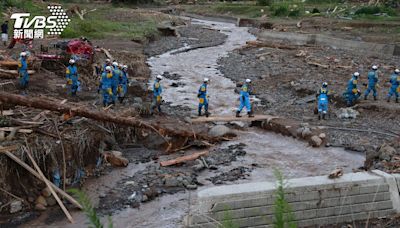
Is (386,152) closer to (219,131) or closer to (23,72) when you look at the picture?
(219,131)

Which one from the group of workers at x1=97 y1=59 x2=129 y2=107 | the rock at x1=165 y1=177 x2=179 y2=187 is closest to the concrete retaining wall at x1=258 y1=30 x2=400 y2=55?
the group of workers at x1=97 y1=59 x2=129 y2=107

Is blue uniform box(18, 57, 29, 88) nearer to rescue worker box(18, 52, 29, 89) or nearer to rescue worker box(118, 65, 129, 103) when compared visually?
rescue worker box(18, 52, 29, 89)

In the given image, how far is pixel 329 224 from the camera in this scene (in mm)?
A: 9148

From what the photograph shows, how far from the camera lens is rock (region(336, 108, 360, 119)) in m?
18.6

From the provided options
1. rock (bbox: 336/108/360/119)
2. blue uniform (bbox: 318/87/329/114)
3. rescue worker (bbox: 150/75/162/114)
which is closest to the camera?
blue uniform (bbox: 318/87/329/114)

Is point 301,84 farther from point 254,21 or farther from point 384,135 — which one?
point 254,21

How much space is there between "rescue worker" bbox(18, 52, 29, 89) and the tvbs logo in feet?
35.0

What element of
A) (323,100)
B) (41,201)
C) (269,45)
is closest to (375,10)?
(269,45)

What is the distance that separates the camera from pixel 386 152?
1385 cm

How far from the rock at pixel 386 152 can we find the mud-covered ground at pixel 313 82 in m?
1.04

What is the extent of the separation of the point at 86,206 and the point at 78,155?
9.47 meters

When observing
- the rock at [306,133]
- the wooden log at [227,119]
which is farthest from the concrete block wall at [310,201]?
the wooden log at [227,119]

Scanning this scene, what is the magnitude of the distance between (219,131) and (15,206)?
307 inches

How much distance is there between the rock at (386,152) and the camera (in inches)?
533
